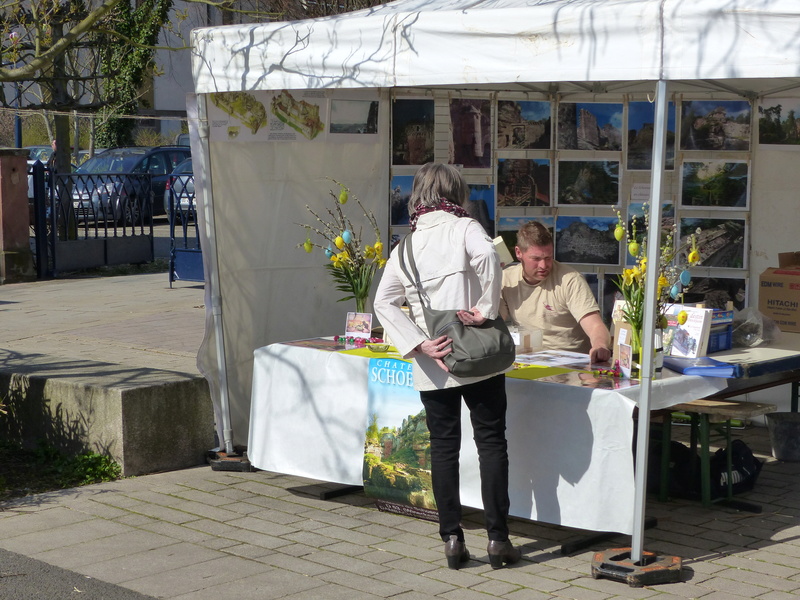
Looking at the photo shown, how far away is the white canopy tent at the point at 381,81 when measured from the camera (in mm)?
3896

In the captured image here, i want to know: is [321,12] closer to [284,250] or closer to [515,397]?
[284,250]

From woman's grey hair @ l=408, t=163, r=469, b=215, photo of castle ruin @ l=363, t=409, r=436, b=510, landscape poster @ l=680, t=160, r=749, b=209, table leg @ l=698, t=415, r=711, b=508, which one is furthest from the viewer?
landscape poster @ l=680, t=160, r=749, b=209

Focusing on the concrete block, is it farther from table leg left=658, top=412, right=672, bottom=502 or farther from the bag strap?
table leg left=658, top=412, right=672, bottom=502

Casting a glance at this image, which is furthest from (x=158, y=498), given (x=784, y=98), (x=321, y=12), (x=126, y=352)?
(x=321, y=12)

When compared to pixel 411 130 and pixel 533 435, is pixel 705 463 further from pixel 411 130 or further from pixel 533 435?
pixel 411 130

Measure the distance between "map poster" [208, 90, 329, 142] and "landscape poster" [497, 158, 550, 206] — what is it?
1239mm

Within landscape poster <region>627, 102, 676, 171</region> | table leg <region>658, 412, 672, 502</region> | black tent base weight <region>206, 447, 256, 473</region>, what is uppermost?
landscape poster <region>627, 102, 676, 171</region>

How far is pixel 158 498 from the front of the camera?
5.41 meters

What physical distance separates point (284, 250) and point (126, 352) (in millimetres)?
2831

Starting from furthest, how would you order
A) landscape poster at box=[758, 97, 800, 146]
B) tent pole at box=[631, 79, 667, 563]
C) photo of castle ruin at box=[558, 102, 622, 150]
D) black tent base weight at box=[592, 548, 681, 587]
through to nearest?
photo of castle ruin at box=[558, 102, 622, 150]
landscape poster at box=[758, 97, 800, 146]
black tent base weight at box=[592, 548, 681, 587]
tent pole at box=[631, 79, 667, 563]

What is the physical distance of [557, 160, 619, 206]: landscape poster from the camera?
681cm

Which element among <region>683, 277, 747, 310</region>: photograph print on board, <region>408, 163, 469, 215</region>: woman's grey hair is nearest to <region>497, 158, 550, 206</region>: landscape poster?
<region>683, 277, 747, 310</region>: photograph print on board

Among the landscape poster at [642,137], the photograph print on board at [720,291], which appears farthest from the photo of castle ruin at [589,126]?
the photograph print on board at [720,291]

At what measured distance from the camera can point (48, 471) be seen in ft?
19.5
